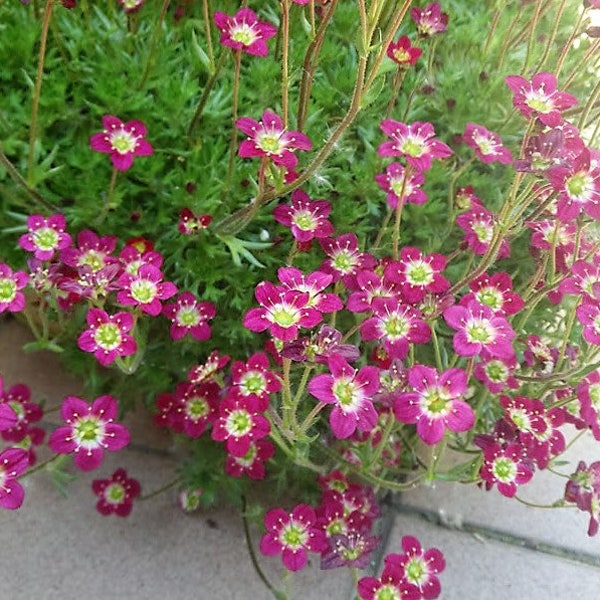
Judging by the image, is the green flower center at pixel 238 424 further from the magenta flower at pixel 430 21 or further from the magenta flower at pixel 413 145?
the magenta flower at pixel 430 21

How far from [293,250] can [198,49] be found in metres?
0.34

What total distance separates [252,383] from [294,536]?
0.28 meters

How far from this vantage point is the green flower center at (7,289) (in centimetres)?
109

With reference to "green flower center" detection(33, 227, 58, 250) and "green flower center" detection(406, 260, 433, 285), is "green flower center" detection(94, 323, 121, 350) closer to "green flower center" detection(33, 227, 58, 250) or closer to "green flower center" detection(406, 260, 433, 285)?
"green flower center" detection(33, 227, 58, 250)

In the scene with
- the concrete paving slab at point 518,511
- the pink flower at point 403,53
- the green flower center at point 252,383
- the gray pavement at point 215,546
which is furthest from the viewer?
the concrete paving slab at point 518,511

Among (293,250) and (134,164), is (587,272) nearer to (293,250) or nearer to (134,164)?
(293,250)

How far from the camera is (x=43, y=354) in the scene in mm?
1640

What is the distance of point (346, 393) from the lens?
966mm

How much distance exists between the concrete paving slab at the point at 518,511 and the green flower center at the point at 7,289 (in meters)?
0.83

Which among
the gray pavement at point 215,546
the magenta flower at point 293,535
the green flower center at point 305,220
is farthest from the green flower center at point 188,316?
the gray pavement at point 215,546

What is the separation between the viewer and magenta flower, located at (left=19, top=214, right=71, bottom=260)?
1132 mm

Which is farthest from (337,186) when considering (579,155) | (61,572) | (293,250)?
(61,572)

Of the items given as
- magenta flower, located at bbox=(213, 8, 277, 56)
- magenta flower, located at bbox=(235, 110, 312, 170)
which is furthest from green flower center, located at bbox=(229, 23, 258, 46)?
magenta flower, located at bbox=(235, 110, 312, 170)

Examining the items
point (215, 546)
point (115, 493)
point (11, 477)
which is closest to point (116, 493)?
point (115, 493)
